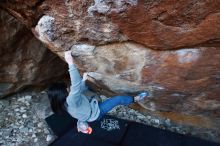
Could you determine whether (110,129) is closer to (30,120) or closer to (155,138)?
(155,138)

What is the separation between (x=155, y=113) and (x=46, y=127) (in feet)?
3.65

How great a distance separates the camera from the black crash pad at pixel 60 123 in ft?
9.94

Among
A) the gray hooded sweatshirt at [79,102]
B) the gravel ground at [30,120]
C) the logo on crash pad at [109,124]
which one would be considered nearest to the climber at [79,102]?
the gray hooded sweatshirt at [79,102]

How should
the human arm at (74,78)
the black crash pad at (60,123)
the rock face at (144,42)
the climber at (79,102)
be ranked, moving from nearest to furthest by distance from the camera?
the rock face at (144,42) < the human arm at (74,78) < the climber at (79,102) < the black crash pad at (60,123)

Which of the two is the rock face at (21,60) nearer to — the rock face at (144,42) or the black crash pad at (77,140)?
the rock face at (144,42)

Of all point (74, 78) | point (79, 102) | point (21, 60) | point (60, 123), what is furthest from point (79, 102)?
point (21, 60)

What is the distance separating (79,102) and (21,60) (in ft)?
3.37

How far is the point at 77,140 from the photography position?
2914 mm

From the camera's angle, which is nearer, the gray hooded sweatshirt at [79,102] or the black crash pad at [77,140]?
the gray hooded sweatshirt at [79,102]

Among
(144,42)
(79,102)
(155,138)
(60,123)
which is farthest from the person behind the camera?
(60,123)

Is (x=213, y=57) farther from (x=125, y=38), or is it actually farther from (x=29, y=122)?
(x=29, y=122)

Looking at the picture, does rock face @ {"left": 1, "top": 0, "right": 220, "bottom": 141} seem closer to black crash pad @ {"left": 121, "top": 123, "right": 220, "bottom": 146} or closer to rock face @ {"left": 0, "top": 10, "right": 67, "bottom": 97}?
black crash pad @ {"left": 121, "top": 123, "right": 220, "bottom": 146}

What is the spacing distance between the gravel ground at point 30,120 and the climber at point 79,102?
16.8 inches

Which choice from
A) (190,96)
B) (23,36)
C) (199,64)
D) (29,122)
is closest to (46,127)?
(29,122)
